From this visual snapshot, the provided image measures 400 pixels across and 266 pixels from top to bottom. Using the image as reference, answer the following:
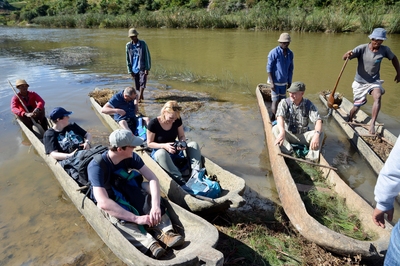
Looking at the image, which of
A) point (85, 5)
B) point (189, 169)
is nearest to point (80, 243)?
point (189, 169)

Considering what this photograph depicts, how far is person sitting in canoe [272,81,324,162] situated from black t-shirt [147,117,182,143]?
5.37 feet

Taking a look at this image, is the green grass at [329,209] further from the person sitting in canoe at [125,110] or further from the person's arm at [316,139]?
the person sitting in canoe at [125,110]

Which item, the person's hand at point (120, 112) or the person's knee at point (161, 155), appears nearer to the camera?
the person's knee at point (161, 155)

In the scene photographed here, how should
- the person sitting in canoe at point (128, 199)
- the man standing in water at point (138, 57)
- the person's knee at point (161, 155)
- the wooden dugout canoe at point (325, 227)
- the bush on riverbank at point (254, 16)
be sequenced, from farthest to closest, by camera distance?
the bush on riverbank at point (254, 16) → the man standing in water at point (138, 57) → the person's knee at point (161, 155) → the person sitting in canoe at point (128, 199) → the wooden dugout canoe at point (325, 227)

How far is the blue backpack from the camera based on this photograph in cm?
380

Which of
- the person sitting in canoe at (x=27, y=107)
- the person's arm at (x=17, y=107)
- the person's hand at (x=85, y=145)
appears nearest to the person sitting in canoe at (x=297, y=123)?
the person's hand at (x=85, y=145)

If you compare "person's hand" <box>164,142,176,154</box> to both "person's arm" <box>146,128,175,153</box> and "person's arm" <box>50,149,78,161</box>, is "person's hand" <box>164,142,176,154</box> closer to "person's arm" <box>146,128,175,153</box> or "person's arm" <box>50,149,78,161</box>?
"person's arm" <box>146,128,175,153</box>

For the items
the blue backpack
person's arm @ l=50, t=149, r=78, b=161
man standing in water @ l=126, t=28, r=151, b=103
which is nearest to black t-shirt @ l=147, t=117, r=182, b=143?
the blue backpack

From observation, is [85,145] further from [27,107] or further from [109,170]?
[27,107]

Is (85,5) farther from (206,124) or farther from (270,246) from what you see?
(270,246)

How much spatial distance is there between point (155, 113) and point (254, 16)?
21.1 meters

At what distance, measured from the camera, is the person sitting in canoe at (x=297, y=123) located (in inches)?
185

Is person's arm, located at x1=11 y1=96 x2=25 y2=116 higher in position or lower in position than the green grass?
higher

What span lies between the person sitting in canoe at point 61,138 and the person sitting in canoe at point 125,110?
54.7 inches
